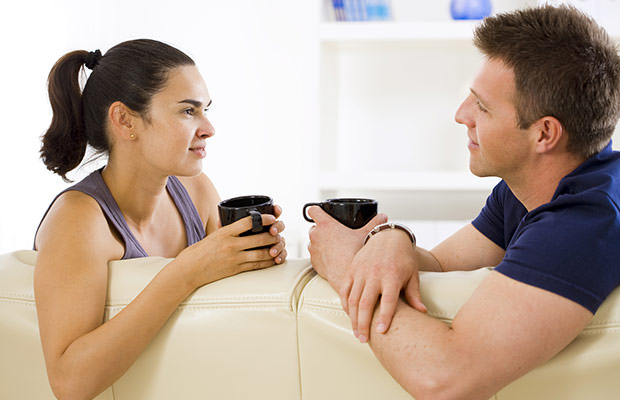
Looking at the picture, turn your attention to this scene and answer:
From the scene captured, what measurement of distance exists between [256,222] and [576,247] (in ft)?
1.74

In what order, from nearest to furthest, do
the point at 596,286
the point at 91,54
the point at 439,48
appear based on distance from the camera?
the point at 596,286 < the point at 91,54 < the point at 439,48

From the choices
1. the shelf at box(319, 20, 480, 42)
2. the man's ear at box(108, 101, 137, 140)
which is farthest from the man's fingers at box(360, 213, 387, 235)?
the shelf at box(319, 20, 480, 42)

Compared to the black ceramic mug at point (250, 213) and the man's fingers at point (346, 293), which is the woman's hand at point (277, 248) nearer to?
the black ceramic mug at point (250, 213)

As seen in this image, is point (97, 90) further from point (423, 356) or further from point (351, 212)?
point (423, 356)

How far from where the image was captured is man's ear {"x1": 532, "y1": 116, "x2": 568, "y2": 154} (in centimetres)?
103

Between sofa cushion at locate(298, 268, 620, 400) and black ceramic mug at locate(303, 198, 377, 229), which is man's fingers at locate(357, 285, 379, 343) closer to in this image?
sofa cushion at locate(298, 268, 620, 400)

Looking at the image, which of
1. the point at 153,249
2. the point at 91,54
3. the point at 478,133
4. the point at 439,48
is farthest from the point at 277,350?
the point at 439,48

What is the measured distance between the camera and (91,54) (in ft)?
4.96

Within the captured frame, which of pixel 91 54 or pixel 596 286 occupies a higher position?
pixel 91 54

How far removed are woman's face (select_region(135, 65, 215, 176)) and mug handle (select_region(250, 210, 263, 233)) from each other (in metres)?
0.55

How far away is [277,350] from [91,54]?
1.02 m

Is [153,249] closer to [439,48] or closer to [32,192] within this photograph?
[32,192]

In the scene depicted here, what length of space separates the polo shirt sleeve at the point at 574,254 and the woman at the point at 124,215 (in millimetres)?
436

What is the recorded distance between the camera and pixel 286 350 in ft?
2.97
